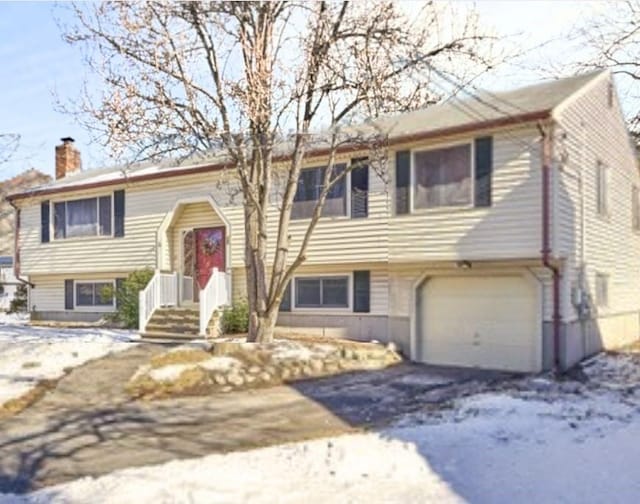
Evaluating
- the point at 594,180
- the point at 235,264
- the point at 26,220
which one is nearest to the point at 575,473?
the point at 594,180

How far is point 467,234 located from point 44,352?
8.60 m

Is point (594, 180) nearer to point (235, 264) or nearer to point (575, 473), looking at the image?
point (235, 264)

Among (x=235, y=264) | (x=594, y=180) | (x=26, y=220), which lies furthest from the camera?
(x=26, y=220)

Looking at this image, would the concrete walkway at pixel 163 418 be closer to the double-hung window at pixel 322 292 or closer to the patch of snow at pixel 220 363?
the patch of snow at pixel 220 363

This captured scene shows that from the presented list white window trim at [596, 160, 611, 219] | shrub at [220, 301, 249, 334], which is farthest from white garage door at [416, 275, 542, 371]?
shrub at [220, 301, 249, 334]

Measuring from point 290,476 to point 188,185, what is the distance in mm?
12910

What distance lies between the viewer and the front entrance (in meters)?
17.6


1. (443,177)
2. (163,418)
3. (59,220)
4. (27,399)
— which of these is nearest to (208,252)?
(59,220)

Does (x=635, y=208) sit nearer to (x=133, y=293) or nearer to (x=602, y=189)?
(x=602, y=189)

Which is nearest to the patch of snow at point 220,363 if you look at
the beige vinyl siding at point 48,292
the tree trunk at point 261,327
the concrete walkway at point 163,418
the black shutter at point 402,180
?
the concrete walkway at point 163,418

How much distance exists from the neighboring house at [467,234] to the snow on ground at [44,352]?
2206mm

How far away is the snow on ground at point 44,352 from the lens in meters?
10.7

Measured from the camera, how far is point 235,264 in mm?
16578

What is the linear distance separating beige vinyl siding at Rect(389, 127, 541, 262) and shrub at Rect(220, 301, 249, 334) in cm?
449
